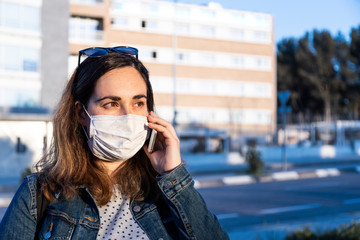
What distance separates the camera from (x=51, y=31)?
87.6 feet

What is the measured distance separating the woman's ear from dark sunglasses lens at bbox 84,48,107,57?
9.9 inches

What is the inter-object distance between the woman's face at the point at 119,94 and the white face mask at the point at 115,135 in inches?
1.2

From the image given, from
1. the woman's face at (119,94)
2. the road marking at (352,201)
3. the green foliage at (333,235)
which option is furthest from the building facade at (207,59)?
the woman's face at (119,94)

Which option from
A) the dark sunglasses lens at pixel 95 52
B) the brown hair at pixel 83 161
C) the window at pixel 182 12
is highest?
the window at pixel 182 12

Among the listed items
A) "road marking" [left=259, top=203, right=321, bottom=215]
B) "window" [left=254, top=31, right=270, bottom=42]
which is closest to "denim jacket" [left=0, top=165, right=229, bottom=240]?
"road marking" [left=259, top=203, right=321, bottom=215]

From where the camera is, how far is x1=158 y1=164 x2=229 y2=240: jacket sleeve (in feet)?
5.80

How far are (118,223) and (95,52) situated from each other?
83cm

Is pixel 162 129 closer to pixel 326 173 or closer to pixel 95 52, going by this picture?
pixel 95 52

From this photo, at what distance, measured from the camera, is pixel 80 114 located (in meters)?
2.10

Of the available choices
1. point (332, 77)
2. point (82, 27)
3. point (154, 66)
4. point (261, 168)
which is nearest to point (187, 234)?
point (261, 168)

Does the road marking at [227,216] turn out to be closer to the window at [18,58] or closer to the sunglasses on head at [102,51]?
the sunglasses on head at [102,51]

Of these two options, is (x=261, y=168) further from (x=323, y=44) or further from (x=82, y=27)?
(x=323, y=44)

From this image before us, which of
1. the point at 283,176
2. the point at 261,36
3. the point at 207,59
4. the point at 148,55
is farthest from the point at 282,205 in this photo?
the point at 261,36

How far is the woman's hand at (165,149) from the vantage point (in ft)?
6.18
